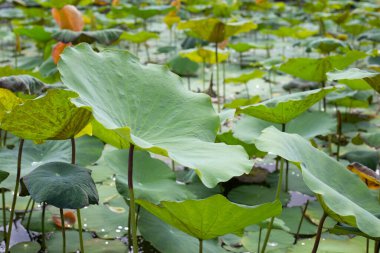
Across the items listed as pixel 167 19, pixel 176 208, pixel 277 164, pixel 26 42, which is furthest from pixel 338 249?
pixel 26 42

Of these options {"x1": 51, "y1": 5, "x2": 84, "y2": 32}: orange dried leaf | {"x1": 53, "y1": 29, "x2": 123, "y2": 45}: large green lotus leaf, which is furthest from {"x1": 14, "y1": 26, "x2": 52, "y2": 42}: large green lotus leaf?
{"x1": 53, "y1": 29, "x2": 123, "y2": 45}: large green lotus leaf

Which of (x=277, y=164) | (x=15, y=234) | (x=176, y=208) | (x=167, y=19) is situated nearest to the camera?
(x=176, y=208)

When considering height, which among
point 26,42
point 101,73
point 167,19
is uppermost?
point 101,73

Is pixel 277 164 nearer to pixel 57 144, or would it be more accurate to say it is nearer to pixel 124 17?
pixel 57 144

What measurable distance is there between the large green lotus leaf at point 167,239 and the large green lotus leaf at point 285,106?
35 centimetres

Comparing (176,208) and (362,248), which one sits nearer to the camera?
(176,208)

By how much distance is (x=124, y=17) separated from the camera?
5074 millimetres

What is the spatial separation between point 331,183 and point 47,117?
1.80ft

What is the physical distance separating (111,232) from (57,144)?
307 mm

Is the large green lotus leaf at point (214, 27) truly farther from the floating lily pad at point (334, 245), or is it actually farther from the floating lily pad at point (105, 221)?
the floating lily pad at point (334, 245)

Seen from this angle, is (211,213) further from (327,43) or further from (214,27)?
(327,43)

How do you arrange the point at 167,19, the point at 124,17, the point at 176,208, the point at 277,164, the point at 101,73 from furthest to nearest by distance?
the point at 124,17, the point at 167,19, the point at 277,164, the point at 101,73, the point at 176,208

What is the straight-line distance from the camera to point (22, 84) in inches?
46.5

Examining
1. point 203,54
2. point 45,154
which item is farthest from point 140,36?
point 45,154
